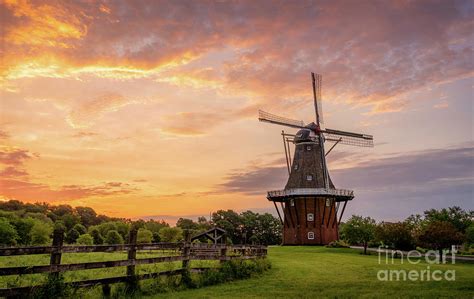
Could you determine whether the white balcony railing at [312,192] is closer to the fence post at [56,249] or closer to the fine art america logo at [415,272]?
the fine art america logo at [415,272]

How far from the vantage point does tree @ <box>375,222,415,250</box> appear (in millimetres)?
42188

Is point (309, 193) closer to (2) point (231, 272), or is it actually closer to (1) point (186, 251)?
(2) point (231, 272)

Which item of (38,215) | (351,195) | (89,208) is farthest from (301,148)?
(89,208)

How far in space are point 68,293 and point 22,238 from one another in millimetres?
76527

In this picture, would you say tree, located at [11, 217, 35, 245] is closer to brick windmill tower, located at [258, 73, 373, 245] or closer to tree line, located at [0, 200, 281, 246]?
tree line, located at [0, 200, 281, 246]

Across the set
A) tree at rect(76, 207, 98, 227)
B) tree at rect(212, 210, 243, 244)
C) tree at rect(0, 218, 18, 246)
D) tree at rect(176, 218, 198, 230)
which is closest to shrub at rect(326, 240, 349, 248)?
tree at rect(0, 218, 18, 246)

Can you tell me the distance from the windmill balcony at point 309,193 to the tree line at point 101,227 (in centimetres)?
740

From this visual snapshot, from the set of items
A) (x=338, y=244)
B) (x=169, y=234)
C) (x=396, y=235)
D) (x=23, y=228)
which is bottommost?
(x=23, y=228)

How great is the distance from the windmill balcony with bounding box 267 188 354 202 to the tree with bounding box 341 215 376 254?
7.81m

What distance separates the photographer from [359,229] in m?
45.2

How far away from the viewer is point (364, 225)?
4556cm

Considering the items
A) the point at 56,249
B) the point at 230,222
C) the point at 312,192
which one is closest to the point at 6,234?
the point at 312,192

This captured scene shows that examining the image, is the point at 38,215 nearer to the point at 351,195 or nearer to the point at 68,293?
the point at 351,195

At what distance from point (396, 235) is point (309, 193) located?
14541 mm
